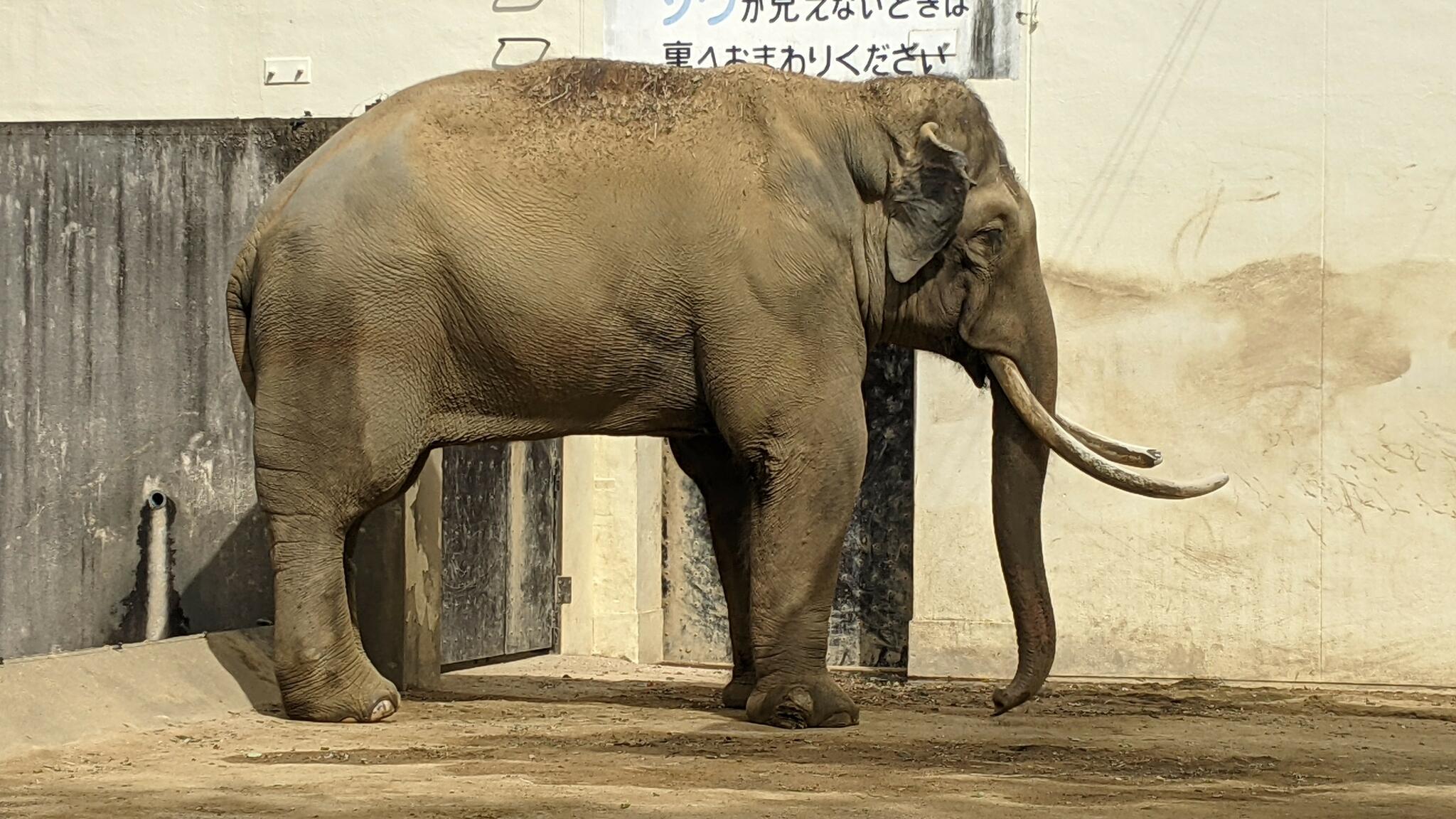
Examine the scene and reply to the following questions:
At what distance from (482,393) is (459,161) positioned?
2.75ft

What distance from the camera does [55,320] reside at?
8930 millimetres

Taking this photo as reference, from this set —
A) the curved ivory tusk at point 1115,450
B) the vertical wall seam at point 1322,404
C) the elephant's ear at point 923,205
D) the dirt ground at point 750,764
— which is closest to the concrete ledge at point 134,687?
the dirt ground at point 750,764

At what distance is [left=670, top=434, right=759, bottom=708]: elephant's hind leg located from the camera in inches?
329

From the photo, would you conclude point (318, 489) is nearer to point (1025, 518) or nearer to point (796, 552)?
point (796, 552)

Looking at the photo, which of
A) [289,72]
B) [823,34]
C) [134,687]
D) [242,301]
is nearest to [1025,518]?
[242,301]

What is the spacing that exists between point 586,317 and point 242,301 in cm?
128

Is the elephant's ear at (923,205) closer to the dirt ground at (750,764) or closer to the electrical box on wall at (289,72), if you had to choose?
the dirt ground at (750,764)

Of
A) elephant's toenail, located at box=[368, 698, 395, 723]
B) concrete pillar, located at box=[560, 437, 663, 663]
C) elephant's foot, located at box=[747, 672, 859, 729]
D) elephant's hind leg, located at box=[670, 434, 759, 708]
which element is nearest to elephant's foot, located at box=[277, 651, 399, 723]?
elephant's toenail, located at box=[368, 698, 395, 723]

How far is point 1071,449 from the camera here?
7672mm

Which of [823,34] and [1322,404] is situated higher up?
[823,34]

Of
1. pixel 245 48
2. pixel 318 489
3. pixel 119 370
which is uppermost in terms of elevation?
pixel 245 48

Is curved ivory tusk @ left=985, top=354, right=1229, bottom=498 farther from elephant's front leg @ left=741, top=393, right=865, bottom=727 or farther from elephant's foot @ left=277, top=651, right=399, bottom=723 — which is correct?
elephant's foot @ left=277, top=651, right=399, bottom=723

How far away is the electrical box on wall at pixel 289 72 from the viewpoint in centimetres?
1139

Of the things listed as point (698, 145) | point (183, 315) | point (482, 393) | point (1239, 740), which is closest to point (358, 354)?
point (482, 393)
